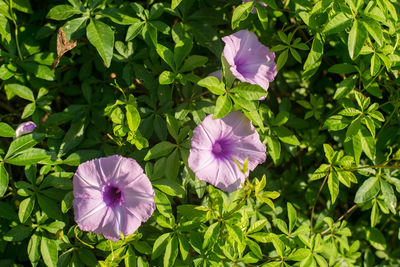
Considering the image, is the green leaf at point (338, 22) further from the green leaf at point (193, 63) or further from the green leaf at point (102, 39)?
the green leaf at point (102, 39)

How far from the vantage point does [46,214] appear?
175 cm

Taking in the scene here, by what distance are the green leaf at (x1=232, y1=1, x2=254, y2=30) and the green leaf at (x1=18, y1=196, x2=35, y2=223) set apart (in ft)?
3.77

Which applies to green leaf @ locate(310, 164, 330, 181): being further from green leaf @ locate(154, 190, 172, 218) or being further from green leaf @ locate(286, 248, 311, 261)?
green leaf @ locate(154, 190, 172, 218)

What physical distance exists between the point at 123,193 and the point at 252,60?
828 mm

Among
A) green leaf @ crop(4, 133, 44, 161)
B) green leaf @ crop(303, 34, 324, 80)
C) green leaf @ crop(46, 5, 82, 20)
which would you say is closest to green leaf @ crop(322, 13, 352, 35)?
green leaf @ crop(303, 34, 324, 80)

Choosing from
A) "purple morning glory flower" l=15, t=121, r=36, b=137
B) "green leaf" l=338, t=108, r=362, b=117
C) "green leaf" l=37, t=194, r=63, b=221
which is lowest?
"green leaf" l=37, t=194, r=63, b=221

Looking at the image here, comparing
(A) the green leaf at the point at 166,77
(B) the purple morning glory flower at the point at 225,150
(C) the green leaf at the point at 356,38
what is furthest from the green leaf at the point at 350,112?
(A) the green leaf at the point at 166,77

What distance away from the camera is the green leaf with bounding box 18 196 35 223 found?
1.69 meters

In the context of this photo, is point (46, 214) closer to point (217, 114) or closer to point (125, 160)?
point (125, 160)

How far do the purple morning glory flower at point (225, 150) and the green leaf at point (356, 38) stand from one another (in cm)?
51

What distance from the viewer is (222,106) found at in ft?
5.16

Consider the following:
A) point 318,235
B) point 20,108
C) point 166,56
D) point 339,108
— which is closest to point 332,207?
point 318,235

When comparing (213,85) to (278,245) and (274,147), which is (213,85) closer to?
(274,147)

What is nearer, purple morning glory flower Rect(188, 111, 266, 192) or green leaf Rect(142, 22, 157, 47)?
purple morning glory flower Rect(188, 111, 266, 192)
